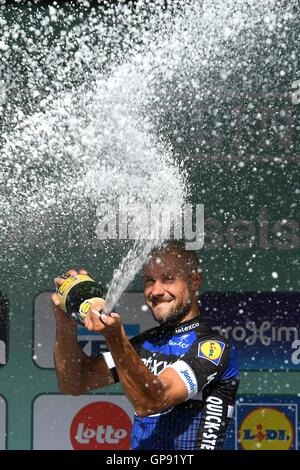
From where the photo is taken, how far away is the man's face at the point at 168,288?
2.95 metres

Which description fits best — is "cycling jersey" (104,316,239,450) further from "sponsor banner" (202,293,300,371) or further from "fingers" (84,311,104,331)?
"sponsor banner" (202,293,300,371)

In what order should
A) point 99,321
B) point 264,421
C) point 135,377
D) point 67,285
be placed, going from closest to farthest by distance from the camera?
point 99,321 < point 135,377 < point 67,285 < point 264,421

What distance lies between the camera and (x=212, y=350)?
292 centimetres

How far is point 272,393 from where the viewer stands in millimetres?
4031

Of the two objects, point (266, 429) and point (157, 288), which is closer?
point (157, 288)

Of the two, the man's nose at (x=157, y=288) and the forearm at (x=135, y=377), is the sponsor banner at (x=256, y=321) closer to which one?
the man's nose at (x=157, y=288)

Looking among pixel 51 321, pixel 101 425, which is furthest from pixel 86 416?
pixel 51 321

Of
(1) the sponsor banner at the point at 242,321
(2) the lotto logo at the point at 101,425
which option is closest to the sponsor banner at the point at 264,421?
(1) the sponsor banner at the point at 242,321

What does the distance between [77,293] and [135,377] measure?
1.06 ft

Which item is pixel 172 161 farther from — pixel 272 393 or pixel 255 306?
pixel 272 393

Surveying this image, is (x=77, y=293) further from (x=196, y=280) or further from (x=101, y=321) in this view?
(x=196, y=280)

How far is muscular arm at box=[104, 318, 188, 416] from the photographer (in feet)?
8.14

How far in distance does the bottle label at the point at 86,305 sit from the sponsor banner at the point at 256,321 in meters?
1.67

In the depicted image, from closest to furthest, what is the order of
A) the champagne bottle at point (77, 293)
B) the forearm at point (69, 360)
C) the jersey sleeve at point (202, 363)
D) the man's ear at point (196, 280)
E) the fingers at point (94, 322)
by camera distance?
the fingers at point (94, 322)
the champagne bottle at point (77, 293)
the jersey sleeve at point (202, 363)
the forearm at point (69, 360)
the man's ear at point (196, 280)
